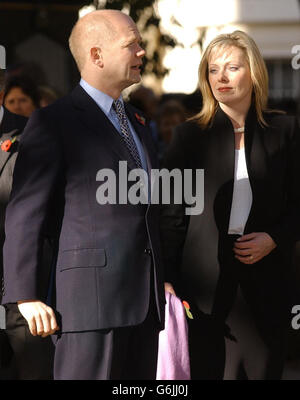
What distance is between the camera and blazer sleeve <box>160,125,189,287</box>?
4.51m

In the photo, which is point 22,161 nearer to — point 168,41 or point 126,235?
point 126,235

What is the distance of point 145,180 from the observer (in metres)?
3.78

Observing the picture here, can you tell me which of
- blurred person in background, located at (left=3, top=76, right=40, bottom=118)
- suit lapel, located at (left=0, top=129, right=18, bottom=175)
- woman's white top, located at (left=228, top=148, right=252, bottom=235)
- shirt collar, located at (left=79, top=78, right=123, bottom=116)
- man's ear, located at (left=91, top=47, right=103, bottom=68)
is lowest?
woman's white top, located at (left=228, top=148, right=252, bottom=235)

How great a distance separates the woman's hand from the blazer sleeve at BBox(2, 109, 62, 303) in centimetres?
117

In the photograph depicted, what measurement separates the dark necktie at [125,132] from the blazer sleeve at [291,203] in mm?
941

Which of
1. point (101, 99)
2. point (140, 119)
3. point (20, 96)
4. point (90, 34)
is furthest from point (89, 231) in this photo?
point (20, 96)

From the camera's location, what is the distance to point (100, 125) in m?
3.71

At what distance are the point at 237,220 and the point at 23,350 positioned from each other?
1.19 metres

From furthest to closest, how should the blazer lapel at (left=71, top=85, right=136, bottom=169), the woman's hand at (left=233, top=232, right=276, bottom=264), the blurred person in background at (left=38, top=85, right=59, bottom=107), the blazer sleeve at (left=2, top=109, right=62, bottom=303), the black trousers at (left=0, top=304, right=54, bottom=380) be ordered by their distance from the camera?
the blurred person in background at (left=38, top=85, right=59, bottom=107), the black trousers at (left=0, top=304, right=54, bottom=380), the woman's hand at (left=233, top=232, right=276, bottom=264), the blazer lapel at (left=71, top=85, right=136, bottom=169), the blazer sleeve at (left=2, top=109, right=62, bottom=303)

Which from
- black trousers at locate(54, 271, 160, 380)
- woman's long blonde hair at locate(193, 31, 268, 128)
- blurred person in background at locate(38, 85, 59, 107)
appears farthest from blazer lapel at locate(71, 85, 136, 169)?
blurred person in background at locate(38, 85, 59, 107)

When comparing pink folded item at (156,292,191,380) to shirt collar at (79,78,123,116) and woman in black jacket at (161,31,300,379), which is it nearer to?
woman in black jacket at (161,31,300,379)

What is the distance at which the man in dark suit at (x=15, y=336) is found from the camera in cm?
448

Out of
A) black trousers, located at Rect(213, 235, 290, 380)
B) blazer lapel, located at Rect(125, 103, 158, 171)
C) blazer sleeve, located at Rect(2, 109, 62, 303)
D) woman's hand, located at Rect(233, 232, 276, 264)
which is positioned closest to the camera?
blazer sleeve, located at Rect(2, 109, 62, 303)

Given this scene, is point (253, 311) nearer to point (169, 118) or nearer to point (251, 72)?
point (251, 72)
